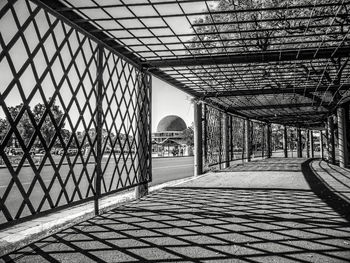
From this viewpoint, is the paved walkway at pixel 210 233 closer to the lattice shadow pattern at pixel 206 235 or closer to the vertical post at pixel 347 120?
the lattice shadow pattern at pixel 206 235

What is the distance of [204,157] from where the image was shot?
15.1m

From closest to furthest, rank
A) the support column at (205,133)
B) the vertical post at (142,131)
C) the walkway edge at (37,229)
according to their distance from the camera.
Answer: the walkway edge at (37,229) < the vertical post at (142,131) < the support column at (205,133)

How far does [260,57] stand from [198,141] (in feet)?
22.6

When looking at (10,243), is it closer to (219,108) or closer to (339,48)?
(339,48)

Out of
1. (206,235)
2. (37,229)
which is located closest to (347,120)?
(206,235)

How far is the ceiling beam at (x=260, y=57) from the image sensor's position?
7696mm

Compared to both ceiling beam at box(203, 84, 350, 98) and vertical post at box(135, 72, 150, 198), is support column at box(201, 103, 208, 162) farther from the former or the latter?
vertical post at box(135, 72, 150, 198)

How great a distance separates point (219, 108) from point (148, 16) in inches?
489

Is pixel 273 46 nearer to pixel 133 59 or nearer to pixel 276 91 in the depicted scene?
pixel 276 91

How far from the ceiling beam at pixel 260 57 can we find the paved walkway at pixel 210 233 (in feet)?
11.5

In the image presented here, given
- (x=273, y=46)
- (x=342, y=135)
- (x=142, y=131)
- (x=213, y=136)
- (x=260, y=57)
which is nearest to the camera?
(x=260, y=57)

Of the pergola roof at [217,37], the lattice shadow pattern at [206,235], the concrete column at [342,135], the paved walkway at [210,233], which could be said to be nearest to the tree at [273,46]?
the pergola roof at [217,37]

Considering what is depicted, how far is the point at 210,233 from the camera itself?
4598 mm

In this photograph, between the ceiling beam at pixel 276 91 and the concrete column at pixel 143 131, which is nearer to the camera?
the concrete column at pixel 143 131
